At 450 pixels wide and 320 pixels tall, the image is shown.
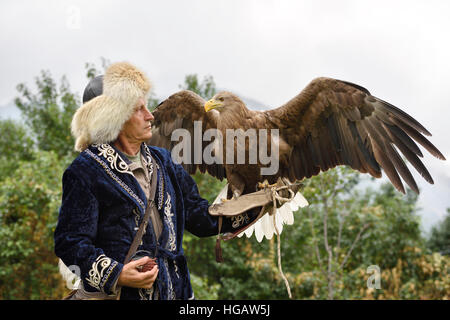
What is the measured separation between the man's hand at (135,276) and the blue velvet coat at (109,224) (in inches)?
1.3

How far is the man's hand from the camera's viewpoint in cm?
193

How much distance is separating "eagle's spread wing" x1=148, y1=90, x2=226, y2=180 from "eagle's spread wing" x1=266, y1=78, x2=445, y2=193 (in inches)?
23.1

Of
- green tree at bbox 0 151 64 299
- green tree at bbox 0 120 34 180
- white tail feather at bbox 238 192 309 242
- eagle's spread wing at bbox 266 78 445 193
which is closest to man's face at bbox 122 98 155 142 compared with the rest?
eagle's spread wing at bbox 266 78 445 193

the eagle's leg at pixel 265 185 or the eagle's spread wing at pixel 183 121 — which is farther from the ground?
the eagle's spread wing at pixel 183 121

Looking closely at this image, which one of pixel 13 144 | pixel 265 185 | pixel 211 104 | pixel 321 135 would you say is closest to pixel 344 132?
pixel 321 135

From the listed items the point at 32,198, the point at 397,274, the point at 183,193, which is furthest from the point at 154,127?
the point at 397,274

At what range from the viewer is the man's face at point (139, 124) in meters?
2.14

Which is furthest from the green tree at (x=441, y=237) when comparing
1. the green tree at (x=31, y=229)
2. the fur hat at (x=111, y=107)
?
the fur hat at (x=111, y=107)

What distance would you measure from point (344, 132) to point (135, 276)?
189cm

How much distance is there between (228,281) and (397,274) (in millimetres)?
3440

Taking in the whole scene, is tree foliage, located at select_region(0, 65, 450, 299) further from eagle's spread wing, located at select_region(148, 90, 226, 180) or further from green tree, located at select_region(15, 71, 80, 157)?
eagle's spread wing, located at select_region(148, 90, 226, 180)

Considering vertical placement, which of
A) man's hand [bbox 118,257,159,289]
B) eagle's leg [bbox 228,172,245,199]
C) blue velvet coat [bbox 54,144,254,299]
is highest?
eagle's leg [bbox 228,172,245,199]

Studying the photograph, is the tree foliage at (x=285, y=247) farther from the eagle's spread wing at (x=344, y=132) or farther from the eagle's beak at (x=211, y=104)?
the eagle's beak at (x=211, y=104)
